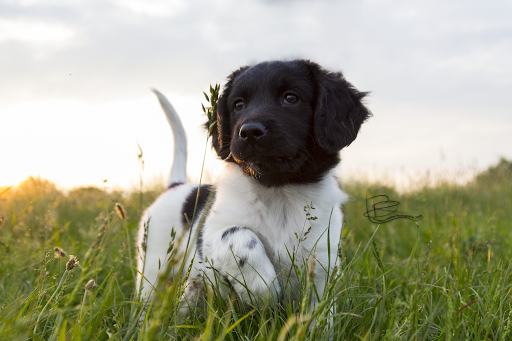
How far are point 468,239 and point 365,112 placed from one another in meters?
1.75

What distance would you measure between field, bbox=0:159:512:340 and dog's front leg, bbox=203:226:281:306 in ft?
0.36

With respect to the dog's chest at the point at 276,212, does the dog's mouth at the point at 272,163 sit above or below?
above

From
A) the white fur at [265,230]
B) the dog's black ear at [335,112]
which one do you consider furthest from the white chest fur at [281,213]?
the dog's black ear at [335,112]

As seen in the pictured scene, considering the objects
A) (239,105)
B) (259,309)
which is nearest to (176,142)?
(239,105)

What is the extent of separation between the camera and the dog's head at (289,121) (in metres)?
2.07

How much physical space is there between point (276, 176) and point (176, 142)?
1328 millimetres

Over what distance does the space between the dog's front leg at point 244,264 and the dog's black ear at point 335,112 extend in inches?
28.9

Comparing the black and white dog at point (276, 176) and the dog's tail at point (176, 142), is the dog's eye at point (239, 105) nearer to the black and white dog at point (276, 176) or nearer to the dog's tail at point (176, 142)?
the black and white dog at point (276, 176)

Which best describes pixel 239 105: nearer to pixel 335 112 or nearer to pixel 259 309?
pixel 335 112

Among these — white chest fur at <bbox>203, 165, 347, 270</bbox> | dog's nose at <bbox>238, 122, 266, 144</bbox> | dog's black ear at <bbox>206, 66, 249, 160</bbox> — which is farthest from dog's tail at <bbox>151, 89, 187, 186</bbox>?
dog's nose at <bbox>238, 122, 266, 144</bbox>

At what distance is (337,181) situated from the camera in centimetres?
270

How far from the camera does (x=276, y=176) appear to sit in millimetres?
2312

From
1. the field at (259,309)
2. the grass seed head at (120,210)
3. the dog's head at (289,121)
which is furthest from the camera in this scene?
the dog's head at (289,121)

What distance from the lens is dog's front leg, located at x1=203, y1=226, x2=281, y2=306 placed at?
1853mm
